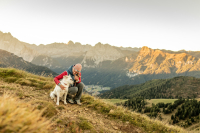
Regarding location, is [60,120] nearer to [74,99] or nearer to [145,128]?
[74,99]

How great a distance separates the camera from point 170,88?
426ft

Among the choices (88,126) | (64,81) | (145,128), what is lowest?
(145,128)

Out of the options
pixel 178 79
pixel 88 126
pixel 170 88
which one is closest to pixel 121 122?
pixel 88 126

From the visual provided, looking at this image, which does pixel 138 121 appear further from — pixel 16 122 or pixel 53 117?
pixel 16 122

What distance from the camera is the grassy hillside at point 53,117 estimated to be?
1.67m

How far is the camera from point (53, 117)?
4.01 m

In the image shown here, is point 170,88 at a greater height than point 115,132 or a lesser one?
lesser

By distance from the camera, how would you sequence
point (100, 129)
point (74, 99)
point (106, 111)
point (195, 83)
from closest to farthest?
1. point (100, 129)
2. point (106, 111)
3. point (74, 99)
4. point (195, 83)

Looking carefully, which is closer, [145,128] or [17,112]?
[17,112]

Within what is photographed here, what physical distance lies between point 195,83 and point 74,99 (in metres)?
163

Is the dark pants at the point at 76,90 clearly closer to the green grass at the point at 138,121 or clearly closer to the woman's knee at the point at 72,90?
the woman's knee at the point at 72,90

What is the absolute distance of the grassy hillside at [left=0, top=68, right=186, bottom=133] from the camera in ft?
5.47

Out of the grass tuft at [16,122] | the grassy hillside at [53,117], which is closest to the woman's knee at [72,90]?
the grassy hillside at [53,117]

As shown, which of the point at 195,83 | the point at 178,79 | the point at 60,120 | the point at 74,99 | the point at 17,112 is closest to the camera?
the point at 17,112
